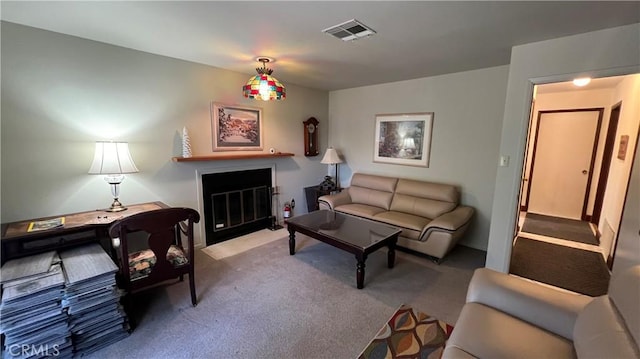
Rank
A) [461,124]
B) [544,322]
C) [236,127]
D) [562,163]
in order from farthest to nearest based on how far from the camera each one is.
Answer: [562,163] < [236,127] < [461,124] < [544,322]

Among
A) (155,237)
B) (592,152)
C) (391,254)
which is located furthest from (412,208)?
(592,152)

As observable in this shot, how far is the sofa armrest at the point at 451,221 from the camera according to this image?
9.90 ft

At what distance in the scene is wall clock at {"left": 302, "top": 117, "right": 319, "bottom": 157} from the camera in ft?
15.4

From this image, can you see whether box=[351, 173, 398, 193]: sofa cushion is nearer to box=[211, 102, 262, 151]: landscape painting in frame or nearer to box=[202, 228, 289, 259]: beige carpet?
box=[202, 228, 289, 259]: beige carpet

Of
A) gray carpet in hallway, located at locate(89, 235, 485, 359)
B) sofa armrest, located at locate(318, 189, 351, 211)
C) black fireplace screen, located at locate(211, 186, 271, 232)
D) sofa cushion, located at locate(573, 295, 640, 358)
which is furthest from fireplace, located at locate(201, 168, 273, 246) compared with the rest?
sofa cushion, located at locate(573, 295, 640, 358)

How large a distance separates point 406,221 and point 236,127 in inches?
105

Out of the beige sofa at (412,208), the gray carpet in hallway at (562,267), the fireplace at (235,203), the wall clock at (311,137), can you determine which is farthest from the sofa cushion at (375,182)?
the gray carpet in hallway at (562,267)

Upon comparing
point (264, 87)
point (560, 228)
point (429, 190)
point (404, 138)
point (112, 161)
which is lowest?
point (560, 228)

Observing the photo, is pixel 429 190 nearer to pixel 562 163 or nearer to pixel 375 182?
pixel 375 182

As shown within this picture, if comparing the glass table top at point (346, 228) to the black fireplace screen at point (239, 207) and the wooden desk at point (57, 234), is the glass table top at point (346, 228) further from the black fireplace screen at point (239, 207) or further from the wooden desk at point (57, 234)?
the wooden desk at point (57, 234)

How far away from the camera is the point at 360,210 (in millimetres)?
3861

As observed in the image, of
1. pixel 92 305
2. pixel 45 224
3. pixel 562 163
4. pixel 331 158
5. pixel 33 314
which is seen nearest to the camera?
pixel 33 314

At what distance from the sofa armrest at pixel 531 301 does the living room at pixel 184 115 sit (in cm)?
49

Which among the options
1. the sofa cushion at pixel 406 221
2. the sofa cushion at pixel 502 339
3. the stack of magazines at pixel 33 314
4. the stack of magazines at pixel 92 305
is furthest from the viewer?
the sofa cushion at pixel 406 221
